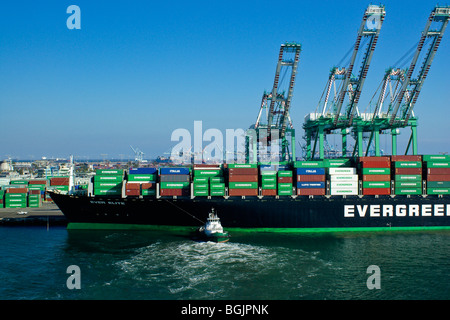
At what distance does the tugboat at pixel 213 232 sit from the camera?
32.4 meters

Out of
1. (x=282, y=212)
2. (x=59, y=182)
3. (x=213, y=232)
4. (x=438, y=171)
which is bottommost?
(x=213, y=232)

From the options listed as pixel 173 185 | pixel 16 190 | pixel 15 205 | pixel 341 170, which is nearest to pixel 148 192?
pixel 173 185

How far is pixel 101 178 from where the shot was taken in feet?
128

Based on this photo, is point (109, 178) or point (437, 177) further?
point (109, 178)

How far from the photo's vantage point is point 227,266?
25812 millimetres

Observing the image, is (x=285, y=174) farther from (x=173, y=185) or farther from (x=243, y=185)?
(x=173, y=185)

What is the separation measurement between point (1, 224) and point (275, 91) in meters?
→ 38.2

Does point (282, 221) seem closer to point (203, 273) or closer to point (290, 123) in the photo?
point (203, 273)

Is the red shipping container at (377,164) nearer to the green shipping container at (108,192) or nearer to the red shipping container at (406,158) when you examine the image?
the red shipping container at (406,158)

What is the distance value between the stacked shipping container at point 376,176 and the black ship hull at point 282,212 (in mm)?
799

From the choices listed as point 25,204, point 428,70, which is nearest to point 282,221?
point 428,70

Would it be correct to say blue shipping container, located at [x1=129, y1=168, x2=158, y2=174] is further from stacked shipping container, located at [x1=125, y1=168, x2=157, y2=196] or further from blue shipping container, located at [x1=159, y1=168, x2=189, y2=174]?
blue shipping container, located at [x1=159, y1=168, x2=189, y2=174]

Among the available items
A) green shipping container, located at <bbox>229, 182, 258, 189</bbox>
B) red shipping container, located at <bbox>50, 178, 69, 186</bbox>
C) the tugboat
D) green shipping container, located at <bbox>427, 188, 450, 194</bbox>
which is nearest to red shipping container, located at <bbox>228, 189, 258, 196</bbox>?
green shipping container, located at <bbox>229, 182, 258, 189</bbox>

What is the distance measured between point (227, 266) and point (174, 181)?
14.4m
